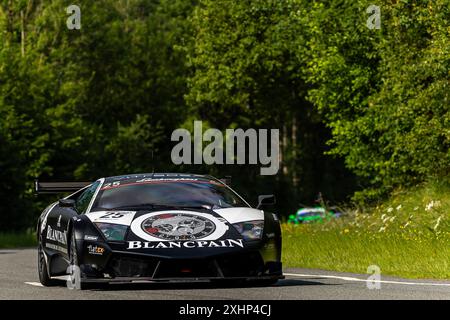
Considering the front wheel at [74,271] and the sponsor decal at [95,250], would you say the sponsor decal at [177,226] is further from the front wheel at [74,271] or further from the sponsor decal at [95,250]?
the front wheel at [74,271]

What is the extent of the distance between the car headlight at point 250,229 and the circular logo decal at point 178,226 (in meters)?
0.28

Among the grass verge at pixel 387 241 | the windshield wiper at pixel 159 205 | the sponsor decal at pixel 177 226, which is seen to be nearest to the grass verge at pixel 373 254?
the grass verge at pixel 387 241

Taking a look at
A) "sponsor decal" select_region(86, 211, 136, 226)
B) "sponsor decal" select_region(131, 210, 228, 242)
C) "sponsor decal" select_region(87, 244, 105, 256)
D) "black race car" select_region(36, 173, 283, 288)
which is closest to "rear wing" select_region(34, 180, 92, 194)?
"black race car" select_region(36, 173, 283, 288)

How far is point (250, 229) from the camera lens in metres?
13.9

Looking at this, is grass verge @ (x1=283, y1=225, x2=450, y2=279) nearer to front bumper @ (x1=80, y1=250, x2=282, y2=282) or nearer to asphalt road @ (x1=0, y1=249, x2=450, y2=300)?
asphalt road @ (x1=0, y1=249, x2=450, y2=300)

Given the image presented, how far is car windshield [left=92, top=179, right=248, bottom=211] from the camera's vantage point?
14.6 metres

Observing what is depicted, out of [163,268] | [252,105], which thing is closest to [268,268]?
[163,268]

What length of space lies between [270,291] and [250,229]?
2.38 ft

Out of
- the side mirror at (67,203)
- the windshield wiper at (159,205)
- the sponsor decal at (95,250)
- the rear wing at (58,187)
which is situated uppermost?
the windshield wiper at (159,205)

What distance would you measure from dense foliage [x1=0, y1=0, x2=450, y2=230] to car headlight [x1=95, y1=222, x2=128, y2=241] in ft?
7.93

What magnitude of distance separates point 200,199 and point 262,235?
1.15 meters

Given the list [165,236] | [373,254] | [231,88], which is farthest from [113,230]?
[231,88]

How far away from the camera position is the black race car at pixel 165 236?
13.4 metres

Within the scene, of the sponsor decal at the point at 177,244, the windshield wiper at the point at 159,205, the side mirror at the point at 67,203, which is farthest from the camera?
the side mirror at the point at 67,203
